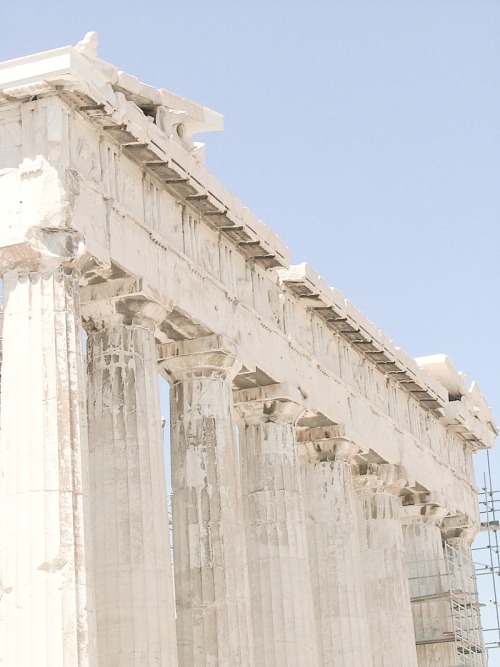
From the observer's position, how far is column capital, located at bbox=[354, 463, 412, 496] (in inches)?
1951

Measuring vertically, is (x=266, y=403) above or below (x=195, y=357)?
below

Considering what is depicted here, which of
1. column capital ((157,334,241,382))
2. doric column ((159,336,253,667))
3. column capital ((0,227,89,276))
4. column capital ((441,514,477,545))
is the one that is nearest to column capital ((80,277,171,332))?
column capital ((157,334,241,382))

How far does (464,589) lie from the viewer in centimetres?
5881

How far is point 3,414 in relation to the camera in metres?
30.8

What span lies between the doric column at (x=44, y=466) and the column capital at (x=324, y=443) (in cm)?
1543

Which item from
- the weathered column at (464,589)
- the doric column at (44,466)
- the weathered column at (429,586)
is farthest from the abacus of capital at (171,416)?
the weathered column at (464,589)

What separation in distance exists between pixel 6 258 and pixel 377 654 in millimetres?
22618

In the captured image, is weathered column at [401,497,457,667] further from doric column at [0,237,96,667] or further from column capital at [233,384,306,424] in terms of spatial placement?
doric column at [0,237,96,667]

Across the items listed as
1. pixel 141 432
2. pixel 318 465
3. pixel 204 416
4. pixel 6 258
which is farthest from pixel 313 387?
pixel 6 258

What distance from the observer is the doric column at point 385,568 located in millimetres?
49281

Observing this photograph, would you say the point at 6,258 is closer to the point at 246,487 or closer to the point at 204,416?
the point at 204,416

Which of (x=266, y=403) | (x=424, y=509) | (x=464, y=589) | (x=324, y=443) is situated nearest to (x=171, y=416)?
(x=266, y=403)

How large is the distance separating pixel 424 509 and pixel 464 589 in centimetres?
517

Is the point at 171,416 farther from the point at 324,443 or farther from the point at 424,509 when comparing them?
the point at 424,509
